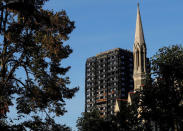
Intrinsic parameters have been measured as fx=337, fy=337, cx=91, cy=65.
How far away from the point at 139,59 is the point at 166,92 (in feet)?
187

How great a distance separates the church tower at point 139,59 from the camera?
9462 cm

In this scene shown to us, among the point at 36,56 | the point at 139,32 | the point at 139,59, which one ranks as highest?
the point at 139,32

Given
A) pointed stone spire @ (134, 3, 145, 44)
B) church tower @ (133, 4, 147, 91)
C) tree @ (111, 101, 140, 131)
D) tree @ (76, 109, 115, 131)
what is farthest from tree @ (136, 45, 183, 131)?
pointed stone spire @ (134, 3, 145, 44)

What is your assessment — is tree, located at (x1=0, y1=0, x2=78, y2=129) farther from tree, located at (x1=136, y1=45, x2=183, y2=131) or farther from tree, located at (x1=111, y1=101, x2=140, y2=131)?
tree, located at (x1=111, y1=101, x2=140, y2=131)

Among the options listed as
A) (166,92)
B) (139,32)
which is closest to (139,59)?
(139,32)

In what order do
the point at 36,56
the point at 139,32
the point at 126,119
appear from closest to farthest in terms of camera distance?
the point at 36,56 < the point at 126,119 < the point at 139,32

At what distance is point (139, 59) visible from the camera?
3804 inches

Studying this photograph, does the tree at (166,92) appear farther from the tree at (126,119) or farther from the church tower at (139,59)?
the church tower at (139,59)

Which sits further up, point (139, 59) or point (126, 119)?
point (139, 59)

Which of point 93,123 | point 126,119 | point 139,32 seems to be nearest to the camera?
point 126,119

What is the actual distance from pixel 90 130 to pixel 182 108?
99.2 feet

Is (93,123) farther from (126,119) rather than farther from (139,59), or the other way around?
(139,59)

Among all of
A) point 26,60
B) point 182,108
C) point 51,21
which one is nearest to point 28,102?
point 26,60

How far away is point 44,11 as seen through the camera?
2272 cm
